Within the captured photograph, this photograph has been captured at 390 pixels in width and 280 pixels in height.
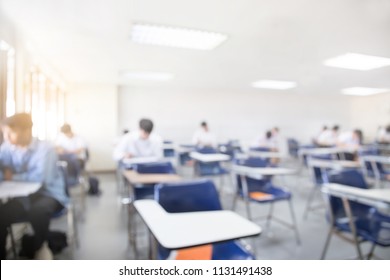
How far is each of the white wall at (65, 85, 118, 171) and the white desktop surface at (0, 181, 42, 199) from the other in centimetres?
449

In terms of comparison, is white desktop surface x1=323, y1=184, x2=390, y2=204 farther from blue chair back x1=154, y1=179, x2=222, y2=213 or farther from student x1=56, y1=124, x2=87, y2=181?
student x1=56, y1=124, x2=87, y2=181

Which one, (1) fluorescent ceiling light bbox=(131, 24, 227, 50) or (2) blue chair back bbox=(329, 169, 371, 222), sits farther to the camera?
(1) fluorescent ceiling light bbox=(131, 24, 227, 50)

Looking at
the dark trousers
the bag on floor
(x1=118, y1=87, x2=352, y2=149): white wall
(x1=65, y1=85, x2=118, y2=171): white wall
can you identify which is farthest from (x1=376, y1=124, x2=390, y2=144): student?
(x1=65, y1=85, x2=118, y2=171): white wall

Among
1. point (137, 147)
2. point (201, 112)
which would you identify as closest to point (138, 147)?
point (137, 147)

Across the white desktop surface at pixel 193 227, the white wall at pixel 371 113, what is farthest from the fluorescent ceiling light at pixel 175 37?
the white desktop surface at pixel 193 227

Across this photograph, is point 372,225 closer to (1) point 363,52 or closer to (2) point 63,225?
(1) point 363,52

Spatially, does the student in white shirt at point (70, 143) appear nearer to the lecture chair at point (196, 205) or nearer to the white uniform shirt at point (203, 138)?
the white uniform shirt at point (203, 138)

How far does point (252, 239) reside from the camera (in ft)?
6.67

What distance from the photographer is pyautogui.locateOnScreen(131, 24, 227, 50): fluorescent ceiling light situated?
2.67 meters

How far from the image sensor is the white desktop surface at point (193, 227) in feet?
2.83

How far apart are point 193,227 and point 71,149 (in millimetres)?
4082

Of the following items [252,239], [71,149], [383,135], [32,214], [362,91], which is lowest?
[252,239]

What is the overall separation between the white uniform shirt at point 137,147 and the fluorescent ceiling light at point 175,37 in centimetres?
117

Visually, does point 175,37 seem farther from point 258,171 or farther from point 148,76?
point 148,76
